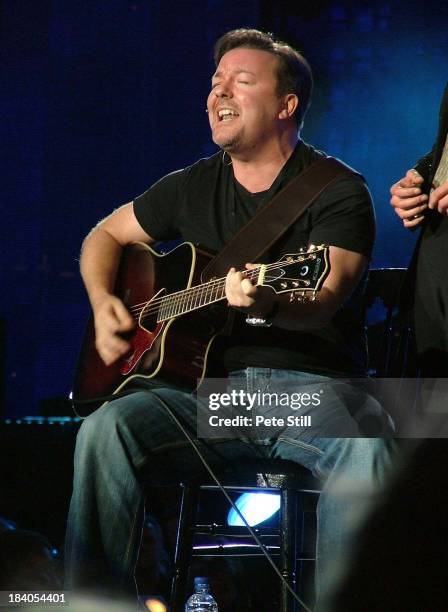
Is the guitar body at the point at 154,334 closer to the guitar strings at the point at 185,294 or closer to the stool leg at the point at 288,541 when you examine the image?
the guitar strings at the point at 185,294

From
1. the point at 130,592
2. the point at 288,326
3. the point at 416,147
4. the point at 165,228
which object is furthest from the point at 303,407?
the point at 416,147

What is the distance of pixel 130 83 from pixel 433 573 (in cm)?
352

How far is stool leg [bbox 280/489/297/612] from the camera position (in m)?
2.50

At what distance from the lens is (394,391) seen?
113 inches

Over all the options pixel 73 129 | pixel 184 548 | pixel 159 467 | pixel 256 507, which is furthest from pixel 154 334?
pixel 73 129

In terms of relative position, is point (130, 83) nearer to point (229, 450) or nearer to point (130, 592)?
point (229, 450)

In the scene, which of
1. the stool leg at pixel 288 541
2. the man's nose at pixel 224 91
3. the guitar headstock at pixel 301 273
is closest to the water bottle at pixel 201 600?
the stool leg at pixel 288 541

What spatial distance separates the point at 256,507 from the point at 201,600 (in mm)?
757

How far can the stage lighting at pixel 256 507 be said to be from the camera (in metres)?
3.79

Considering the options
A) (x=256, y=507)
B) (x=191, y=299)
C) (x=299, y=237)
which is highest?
(x=299, y=237)

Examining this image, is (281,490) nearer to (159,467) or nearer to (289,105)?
(159,467)

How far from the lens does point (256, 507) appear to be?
12.5ft

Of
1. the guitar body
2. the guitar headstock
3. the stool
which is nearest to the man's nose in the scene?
the guitar body

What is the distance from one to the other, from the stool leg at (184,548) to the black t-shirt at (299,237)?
40 cm
